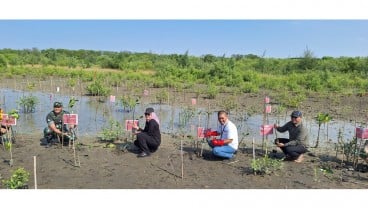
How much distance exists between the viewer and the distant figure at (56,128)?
773cm

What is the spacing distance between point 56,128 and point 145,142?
1746 mm

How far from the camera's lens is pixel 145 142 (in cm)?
734

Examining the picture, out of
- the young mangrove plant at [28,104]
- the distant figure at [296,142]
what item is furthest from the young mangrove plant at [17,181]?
the young mangrove plant at [28,104]

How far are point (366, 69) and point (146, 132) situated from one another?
74.7 feet

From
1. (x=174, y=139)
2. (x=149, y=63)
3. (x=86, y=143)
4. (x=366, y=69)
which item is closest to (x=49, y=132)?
Result: (x=86, y=143)

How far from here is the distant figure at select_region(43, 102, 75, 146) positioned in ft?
25.4

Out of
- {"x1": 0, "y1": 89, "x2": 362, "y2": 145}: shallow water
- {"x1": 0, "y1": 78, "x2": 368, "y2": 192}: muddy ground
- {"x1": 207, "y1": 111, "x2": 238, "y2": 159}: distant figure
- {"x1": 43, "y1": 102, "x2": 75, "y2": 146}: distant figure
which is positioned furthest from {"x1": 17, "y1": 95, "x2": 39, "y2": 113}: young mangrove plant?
{"x1": 207, "y1": 111, "x2": 238, "y2": 159}: distant figure

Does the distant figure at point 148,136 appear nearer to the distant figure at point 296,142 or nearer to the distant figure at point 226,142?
the distant figure at point 226,142

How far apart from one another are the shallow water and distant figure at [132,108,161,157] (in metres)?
1.08

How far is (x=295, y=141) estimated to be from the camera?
741 centimetres

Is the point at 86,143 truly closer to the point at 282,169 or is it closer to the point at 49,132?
the point at 49,132

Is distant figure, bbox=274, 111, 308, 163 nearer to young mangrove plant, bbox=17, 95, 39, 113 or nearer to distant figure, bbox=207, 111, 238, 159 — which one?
distant figure, bbox=207, 111, 238, 159

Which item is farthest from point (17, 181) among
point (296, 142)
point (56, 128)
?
point (296, 142)

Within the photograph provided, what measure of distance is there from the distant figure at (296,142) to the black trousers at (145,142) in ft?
7.00
